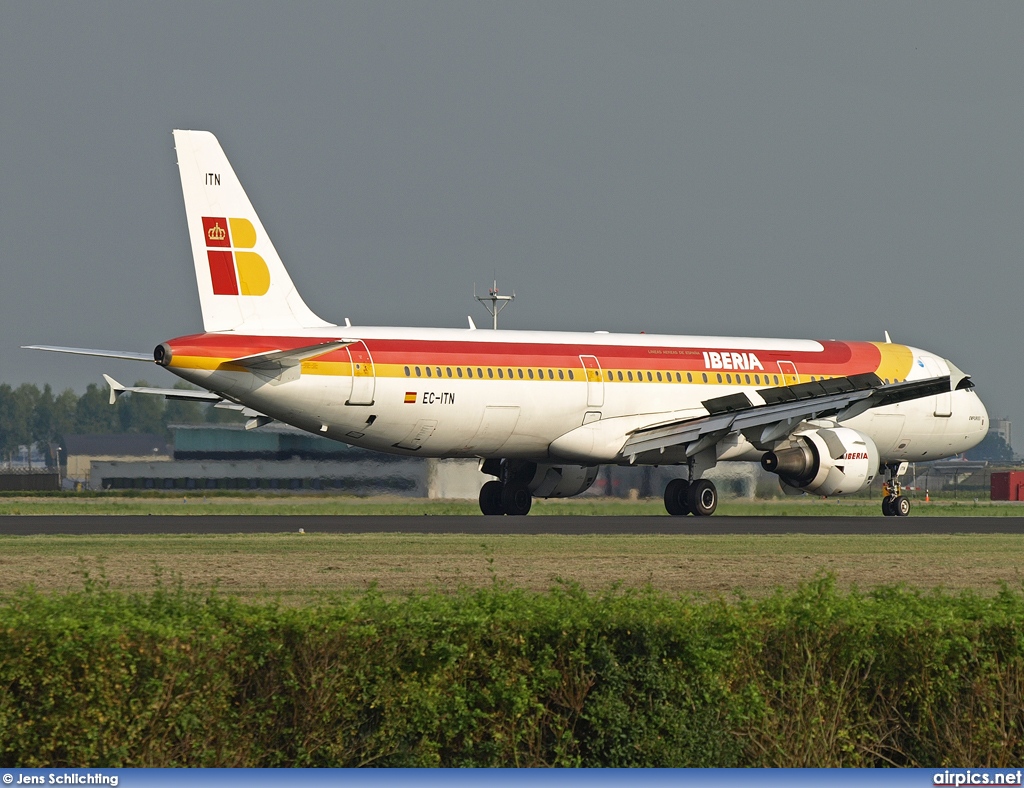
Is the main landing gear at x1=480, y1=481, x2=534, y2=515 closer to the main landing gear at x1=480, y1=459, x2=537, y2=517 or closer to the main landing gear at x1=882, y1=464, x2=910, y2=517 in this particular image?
the main landing gear at x1=480, y1=459, x2=537, y2=517

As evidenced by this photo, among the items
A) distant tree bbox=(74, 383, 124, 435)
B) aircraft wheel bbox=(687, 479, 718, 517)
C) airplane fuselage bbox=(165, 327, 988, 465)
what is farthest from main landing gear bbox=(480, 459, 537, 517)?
distant tree bbox=(74, 383, 124, 435)

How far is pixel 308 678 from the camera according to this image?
9.19m

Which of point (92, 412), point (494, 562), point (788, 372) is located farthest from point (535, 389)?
point (92, 412)

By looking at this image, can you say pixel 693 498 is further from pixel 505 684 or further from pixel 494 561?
pixel 505 684

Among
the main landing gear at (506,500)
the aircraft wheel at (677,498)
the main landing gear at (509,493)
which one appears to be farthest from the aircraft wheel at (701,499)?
the main landing gear at (506,500)

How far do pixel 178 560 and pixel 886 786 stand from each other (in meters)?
→ 17.1

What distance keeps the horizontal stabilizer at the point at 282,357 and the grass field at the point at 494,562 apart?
20.2ft

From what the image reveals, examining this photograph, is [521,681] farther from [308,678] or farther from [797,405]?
[797,405]

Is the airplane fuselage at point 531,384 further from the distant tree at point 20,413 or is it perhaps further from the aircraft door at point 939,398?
the distant tree at point 20,413

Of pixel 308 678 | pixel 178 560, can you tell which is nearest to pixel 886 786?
pixel 308 678

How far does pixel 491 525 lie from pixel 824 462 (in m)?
9.91

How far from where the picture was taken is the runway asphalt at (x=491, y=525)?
32875 millimetres

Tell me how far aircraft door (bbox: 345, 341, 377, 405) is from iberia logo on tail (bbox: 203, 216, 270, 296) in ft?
8.76

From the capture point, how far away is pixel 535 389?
40062 mm
